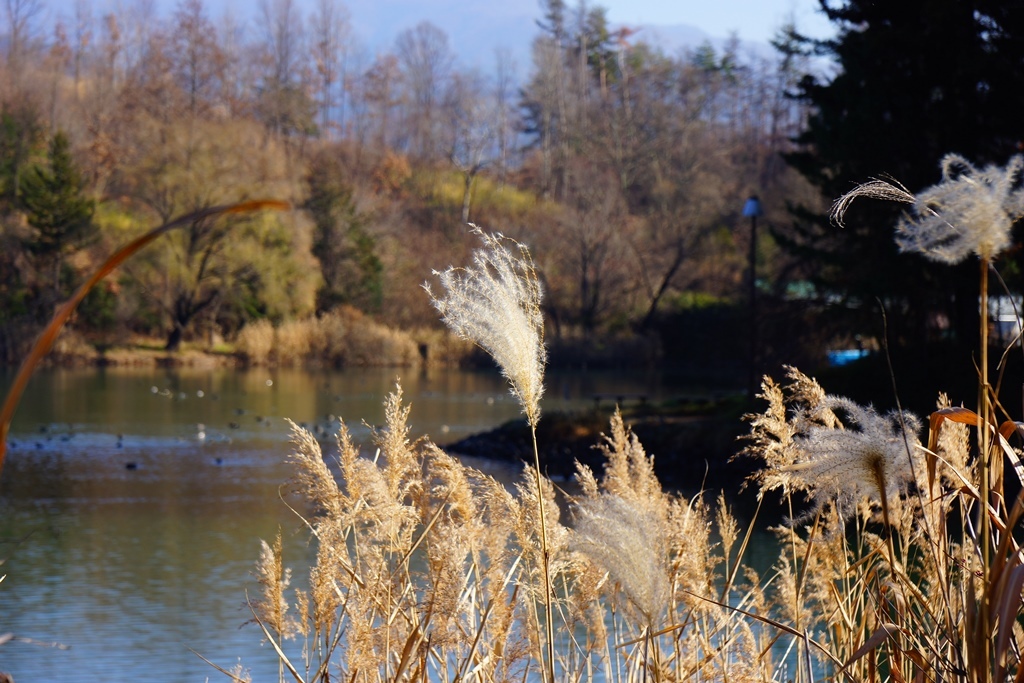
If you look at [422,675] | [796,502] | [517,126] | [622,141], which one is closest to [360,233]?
[622,141]

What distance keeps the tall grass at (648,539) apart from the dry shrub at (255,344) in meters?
31.2

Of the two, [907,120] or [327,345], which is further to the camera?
[327,345]

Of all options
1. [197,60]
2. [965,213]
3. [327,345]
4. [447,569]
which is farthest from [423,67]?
[965,213]

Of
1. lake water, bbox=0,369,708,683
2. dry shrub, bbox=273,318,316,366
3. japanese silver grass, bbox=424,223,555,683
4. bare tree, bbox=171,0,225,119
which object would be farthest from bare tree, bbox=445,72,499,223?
japanese silver grass, bbox=424,223,555,683

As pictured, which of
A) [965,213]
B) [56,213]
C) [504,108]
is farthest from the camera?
[504,108]

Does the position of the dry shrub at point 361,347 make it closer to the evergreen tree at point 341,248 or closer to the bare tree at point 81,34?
the evergreen tree at point 341,248

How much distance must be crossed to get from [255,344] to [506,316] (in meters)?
32.6

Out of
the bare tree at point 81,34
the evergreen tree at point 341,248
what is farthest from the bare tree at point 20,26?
the evergreen tree at point 341,248

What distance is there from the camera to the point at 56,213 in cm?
3278

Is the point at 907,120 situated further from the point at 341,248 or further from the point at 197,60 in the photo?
the point at 197,60

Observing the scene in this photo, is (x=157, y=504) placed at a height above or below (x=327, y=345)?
below

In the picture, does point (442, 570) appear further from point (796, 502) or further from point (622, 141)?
point (622, 141)

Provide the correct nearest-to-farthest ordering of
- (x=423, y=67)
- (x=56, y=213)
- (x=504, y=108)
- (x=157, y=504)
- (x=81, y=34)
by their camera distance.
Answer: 1. (x=157, y=504)
2. (x=56, y=213)
3. (x=81, y=34)
4. (x=504, y=108)
5. (x=423, y=67)

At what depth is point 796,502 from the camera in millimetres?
11852
